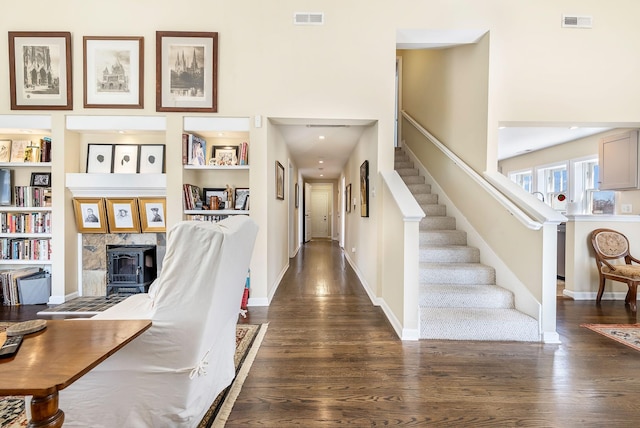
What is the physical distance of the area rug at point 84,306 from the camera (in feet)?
10.1

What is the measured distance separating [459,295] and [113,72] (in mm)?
4492

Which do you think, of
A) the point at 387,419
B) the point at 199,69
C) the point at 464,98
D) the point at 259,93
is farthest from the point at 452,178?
the point at 199,69

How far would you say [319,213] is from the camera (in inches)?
447

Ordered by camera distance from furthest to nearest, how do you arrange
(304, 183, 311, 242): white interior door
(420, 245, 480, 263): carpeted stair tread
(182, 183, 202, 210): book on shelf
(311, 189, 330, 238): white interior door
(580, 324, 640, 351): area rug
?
(311, 189, 330, 238): white interior door → (304, 183, 311, 242): white interior door → (182, 183, 202, 210): book on shelf → (420, 245, 480, 263): carpeted stair tread → (580, 324, 640, 351): area rug

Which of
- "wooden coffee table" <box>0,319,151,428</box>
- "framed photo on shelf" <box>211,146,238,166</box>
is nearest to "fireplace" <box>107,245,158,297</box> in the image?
"framed photo on shelf" <box>211,146,238,166</box>

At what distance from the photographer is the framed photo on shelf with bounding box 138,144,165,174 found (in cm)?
355

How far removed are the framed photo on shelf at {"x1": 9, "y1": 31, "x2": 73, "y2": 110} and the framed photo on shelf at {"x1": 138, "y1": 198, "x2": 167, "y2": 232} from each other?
137 cm

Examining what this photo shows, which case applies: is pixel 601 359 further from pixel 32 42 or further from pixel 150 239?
pixel 32 42

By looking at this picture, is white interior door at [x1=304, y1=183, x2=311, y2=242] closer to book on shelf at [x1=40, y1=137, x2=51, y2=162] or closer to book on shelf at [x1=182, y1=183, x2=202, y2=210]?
book on shelf at [x1=182, y1=183, x2=202, y2=210]

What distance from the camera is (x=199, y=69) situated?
333cm

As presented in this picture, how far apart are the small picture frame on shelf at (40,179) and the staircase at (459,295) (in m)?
4.62

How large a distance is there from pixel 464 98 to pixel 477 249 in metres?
1.92

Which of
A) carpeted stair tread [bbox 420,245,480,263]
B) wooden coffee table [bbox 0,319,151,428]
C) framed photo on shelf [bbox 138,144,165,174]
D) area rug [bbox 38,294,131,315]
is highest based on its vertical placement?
framed photo on shelf [bbox 138,144,165,174]

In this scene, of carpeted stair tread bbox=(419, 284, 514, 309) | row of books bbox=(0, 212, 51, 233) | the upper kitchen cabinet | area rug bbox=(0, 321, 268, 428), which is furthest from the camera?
the upper kitchen cabinet
